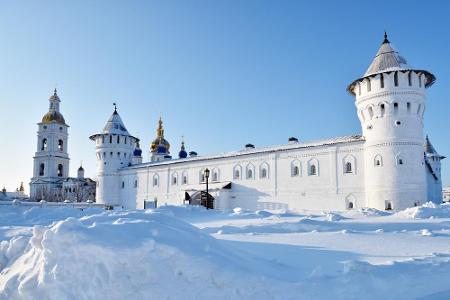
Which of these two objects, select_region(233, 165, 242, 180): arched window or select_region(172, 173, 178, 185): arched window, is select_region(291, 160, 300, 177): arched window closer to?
select_region(233, 165, 242, 180): arched window

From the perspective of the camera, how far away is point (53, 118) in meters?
49.6

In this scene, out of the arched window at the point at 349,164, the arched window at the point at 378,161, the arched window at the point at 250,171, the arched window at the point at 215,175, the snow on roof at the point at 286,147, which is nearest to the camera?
the arched window at the point at 378,161

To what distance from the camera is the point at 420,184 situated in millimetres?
21328

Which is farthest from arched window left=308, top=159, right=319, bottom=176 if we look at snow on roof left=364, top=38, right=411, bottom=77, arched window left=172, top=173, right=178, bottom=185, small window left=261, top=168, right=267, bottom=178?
arched window left=172, top=173, right=178, bottom=185

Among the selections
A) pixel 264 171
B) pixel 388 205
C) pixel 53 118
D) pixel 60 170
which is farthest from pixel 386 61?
pixel 60 170

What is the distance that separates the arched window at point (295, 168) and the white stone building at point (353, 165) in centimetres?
5

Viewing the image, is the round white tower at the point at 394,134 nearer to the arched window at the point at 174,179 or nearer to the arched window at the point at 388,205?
the arched window at the point at 388,205

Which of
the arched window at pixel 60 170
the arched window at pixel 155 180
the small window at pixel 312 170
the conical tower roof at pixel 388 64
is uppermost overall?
the conical tower roof at pixel 388 64

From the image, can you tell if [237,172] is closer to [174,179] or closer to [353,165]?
[174,179]

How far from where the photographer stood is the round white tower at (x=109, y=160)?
3766 cm

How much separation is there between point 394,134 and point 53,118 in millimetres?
42315

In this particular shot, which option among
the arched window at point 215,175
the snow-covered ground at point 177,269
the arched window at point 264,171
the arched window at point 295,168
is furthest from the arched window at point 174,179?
the snow-covered ground at point 177,269

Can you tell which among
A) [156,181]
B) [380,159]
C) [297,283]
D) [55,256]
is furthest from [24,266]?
[156,181]

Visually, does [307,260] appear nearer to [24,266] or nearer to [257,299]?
[257,299]
